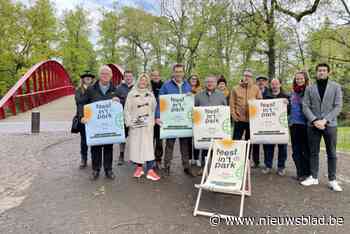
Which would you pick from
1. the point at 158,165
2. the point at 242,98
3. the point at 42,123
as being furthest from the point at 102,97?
the point at 42,123

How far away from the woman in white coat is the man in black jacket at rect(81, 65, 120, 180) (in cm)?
30

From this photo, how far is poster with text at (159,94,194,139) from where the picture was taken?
5.36 m

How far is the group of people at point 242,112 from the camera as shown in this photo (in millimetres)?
4828

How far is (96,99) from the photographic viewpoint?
5309 millimetres

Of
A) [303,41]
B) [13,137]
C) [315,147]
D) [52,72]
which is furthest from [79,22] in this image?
[315,147]

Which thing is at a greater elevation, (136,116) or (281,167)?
(136,116)

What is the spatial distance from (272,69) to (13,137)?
12.2m

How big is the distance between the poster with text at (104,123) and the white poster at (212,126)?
1.27m

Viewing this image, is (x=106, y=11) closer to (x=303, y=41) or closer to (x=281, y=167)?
(x=303, y=41)

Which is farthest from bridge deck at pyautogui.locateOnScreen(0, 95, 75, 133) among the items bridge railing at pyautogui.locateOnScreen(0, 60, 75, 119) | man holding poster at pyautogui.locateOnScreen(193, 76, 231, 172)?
man holding poster at pyautogui.locateOnScreen(193, 76, 231, 172)

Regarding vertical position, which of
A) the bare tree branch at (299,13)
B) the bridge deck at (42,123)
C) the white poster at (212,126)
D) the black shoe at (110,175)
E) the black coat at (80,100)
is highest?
the bare tree branch at (299,13)

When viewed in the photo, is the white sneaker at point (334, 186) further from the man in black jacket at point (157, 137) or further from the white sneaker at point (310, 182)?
the man in black jacket at point (157, 137)

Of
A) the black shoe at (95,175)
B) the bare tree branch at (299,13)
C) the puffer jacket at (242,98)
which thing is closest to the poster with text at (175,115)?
the puffer jacket at (242,98)

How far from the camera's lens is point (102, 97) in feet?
17.5
